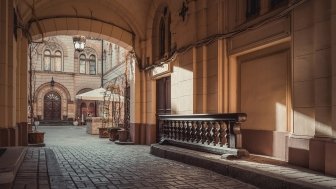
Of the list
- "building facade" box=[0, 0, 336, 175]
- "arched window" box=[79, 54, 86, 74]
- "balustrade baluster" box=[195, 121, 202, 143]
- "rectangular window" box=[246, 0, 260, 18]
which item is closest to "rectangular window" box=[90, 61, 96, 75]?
"arched window" box=[79, 54, 86, 74]

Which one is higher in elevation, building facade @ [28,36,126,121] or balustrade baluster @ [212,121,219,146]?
building facade @ [28,36,126,121]

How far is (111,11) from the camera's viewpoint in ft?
42.3

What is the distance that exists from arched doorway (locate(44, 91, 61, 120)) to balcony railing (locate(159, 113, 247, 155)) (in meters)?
27.1

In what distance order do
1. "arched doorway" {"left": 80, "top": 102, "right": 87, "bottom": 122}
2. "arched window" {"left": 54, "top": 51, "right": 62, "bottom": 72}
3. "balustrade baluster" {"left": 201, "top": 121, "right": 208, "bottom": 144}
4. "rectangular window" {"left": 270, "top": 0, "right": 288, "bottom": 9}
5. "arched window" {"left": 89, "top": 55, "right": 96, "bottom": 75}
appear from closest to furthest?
"rectangular window" {"left": 270, "top": 0, "right": 288, "bottom": 9} → "balustrade baluster" {"left": 201, "top": 121, "right": 208, "bottom": 144} → "arched window" {"left": 54, "top": 51, "right": 62, "bottom": 72} → "arched doorway" {"left": 80, "top": 102, "right": 87, "bottom": 122} → "arched window" {"left": 89, "top": 55, "right": 96, "bottom": 75}

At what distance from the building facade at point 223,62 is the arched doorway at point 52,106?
76.0 ft

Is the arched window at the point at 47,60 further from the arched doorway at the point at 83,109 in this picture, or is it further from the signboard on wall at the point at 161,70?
the signboard on wall at the point at 161,70

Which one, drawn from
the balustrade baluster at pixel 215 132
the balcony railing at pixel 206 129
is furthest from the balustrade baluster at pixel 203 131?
the balustrade baluster at pixel 215 132

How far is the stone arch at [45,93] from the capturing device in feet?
110

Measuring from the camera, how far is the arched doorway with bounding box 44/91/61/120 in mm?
34125

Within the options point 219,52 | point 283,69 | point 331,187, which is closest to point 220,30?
point 219,52

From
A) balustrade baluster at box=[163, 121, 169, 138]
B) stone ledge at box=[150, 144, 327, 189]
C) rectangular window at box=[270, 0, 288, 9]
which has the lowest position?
stone ledge at box=[150, 144, 327, 189]

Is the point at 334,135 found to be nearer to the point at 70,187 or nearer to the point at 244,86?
the point at 244,86

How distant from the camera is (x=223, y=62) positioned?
815cm

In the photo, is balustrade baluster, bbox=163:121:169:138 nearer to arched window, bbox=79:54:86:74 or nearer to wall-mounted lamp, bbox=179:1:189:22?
wall-mounted lamp, bbox=179:1:189:22
